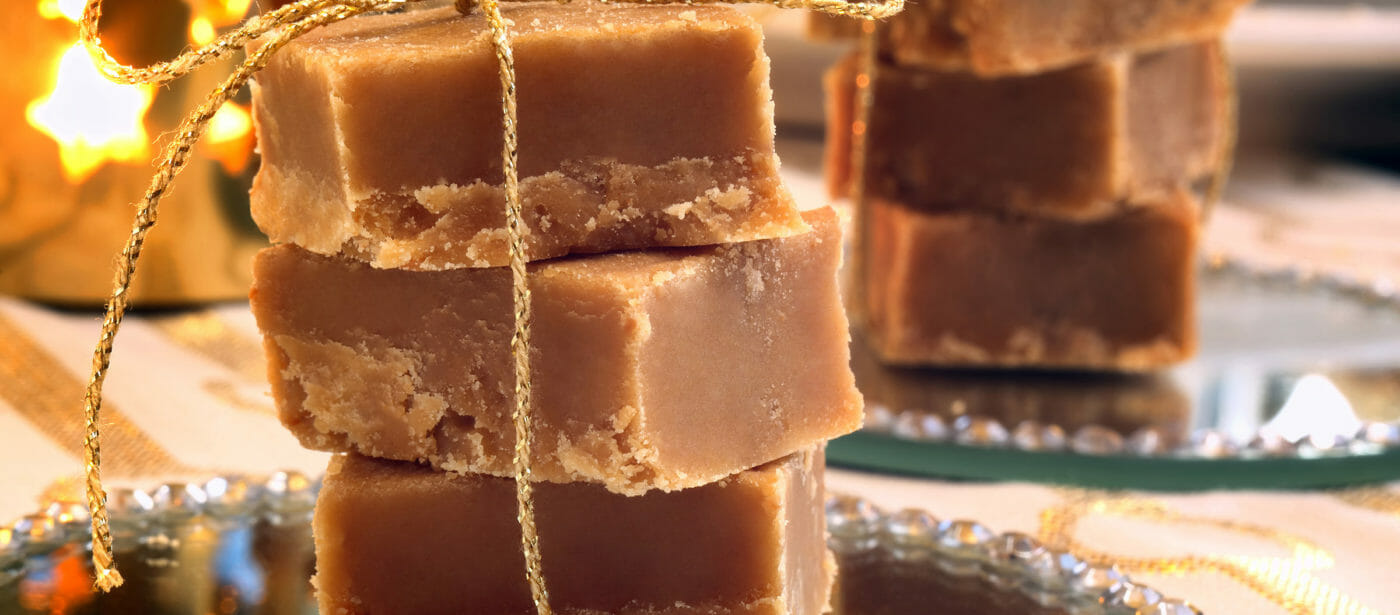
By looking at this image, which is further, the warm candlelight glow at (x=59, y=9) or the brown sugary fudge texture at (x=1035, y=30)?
the warm candlelight glow at (x=59, y=9)

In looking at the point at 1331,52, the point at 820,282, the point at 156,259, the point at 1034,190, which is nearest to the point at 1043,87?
the point at 1034,190

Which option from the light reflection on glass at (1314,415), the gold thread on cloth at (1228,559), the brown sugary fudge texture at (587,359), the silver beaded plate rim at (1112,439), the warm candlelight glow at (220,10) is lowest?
the gold thread on cloth at (1228,559)

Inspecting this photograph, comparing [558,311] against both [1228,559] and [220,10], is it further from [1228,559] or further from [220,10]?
[220,10]

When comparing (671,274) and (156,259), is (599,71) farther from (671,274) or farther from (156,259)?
(156,259)

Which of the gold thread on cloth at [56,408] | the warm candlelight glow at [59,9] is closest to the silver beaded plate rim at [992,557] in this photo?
the gold thread on cloth at [56,408]

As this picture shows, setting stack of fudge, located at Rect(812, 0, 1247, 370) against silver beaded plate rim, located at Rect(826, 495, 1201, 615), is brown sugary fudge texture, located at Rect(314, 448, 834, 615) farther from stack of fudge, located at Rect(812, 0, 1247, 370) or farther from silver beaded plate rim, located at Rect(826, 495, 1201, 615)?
stack of fudge, located at Rect(812, 0, 1247, 370)

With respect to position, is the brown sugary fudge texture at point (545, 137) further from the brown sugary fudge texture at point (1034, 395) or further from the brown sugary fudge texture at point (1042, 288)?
the brown sugary fudge texture at point (1042, 288)
